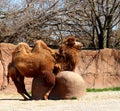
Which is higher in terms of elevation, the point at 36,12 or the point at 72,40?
the point at 36,12

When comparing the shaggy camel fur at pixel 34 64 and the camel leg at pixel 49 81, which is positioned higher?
the shaggy camel fur at pixel 34 64

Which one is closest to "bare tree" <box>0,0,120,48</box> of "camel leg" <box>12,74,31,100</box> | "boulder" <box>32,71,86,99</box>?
"camel leg" <box>12,74,31,100</box>

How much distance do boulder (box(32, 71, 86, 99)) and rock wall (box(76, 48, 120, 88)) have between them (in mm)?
8223

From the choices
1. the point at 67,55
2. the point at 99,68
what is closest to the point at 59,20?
the point at 99,68

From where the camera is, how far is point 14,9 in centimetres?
2566

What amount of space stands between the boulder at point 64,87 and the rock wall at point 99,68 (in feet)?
27.0

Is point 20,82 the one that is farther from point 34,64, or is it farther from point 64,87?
point 64,87

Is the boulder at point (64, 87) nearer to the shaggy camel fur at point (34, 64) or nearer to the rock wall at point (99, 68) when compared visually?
the shaggy camel fur at point (34, 64)

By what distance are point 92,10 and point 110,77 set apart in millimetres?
4412

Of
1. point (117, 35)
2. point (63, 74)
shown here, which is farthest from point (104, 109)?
point (117, 35)

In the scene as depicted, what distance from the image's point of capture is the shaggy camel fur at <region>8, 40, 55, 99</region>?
1501 cm

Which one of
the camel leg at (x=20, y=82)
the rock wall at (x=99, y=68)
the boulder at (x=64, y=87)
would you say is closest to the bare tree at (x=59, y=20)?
the rock wall at (x=99, y=68)

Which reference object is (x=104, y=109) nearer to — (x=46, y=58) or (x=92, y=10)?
(x=46, y=58)

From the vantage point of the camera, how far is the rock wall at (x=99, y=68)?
23.7 metres
